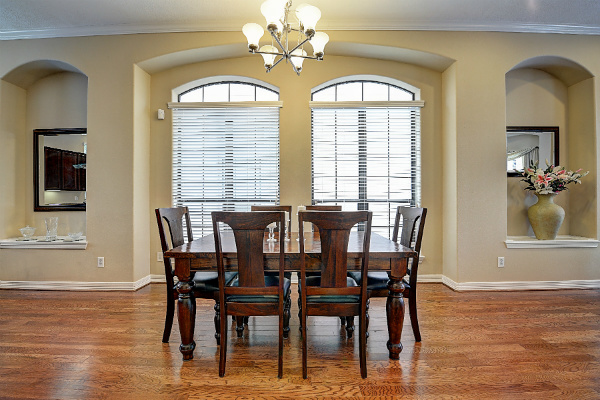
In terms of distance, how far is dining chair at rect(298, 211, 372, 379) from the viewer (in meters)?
1.86

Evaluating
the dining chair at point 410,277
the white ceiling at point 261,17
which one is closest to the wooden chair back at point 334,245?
the dining chair at point 410,277

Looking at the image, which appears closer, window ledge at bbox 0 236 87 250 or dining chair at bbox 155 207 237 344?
dining chair at bbox 155 207 237 344

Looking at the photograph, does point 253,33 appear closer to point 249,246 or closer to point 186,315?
point 249,246

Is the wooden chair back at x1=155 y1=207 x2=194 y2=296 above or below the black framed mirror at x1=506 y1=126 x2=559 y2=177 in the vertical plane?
below

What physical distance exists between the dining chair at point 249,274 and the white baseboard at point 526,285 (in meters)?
2.69

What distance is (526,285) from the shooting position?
3816 mm

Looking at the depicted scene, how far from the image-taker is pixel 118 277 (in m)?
3.86

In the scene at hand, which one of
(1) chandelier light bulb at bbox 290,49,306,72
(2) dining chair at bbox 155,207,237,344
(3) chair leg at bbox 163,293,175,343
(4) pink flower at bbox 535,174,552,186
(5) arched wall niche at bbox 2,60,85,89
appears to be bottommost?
(3) chair leg at bbox 163,293,175,343

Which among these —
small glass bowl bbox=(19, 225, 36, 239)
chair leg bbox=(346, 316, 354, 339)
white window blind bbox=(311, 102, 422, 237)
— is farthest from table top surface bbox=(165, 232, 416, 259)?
small glass bowl bbox=(19, 225, 36, 239)

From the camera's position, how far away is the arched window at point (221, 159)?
4.26 metres

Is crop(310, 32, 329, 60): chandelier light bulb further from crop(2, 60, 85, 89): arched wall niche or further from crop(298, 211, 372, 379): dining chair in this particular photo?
crop(2, 60, 85, 89): arched wall niche

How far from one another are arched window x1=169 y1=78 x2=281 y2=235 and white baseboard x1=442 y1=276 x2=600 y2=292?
96.3 inches

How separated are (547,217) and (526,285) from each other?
0.82m

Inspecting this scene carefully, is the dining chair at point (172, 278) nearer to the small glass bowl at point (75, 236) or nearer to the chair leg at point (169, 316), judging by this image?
the chair leg at point (169, 316)
